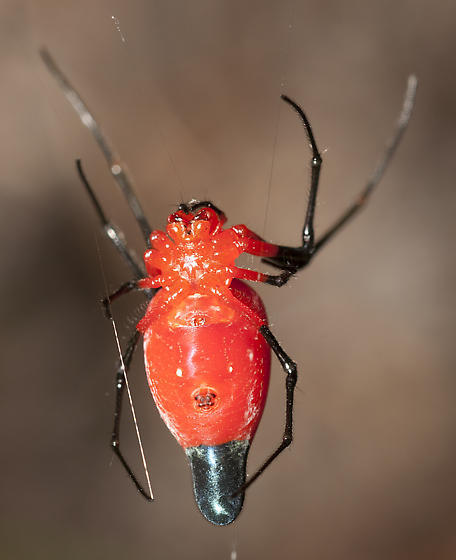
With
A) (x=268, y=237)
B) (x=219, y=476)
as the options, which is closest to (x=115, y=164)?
(x=219, y=476)

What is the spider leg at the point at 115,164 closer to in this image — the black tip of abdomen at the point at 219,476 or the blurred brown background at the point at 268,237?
the black tip of abdomen at the point at 219,476

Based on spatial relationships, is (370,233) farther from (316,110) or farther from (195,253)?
(195,253)

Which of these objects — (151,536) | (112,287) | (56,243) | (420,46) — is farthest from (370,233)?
(151,536)

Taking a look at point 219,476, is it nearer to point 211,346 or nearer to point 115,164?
point 211,346

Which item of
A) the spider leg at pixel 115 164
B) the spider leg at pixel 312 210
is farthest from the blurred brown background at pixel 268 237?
the spider leg at pixel 312 210

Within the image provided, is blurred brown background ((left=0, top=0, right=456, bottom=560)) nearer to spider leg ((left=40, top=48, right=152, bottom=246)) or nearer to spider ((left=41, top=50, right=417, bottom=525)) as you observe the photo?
spider leg ((left=40, top=48, right=152, bottom=246))

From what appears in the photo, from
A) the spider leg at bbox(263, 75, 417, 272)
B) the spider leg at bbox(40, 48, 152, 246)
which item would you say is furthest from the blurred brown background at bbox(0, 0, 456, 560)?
the spider leg at bbox(263, 75, 417, 272)
